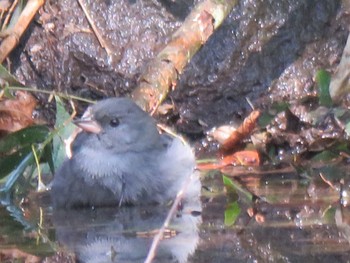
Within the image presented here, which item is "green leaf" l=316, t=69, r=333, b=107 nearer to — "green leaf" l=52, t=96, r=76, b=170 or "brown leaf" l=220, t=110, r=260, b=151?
"brown leaf" l=220, t=110, r=260, b=151

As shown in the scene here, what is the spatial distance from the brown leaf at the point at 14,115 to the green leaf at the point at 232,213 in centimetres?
207

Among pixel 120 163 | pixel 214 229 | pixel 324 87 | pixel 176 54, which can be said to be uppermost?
pixel 176 54

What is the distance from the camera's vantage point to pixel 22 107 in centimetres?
720

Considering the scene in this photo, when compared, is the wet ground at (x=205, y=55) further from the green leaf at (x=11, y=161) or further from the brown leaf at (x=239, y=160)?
the green leaf at (x=11, y=161)

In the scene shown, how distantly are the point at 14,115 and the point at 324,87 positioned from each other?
6.37ft

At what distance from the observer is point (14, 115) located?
7051 millimetres

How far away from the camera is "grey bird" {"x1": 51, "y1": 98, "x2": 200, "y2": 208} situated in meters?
5.45

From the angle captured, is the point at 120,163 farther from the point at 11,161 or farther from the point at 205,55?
the point at 205,55

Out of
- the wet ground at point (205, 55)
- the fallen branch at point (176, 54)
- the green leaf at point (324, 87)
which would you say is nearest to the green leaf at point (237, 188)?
the wet ground at point (205, 55)

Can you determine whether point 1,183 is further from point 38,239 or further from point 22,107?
point 38,239

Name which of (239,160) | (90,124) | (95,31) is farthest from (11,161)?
(95,31)

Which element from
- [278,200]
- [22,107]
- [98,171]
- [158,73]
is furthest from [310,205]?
[22,107]

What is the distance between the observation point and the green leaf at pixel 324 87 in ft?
23.0

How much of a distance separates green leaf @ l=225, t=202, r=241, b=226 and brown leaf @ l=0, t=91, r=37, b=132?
2070mm
